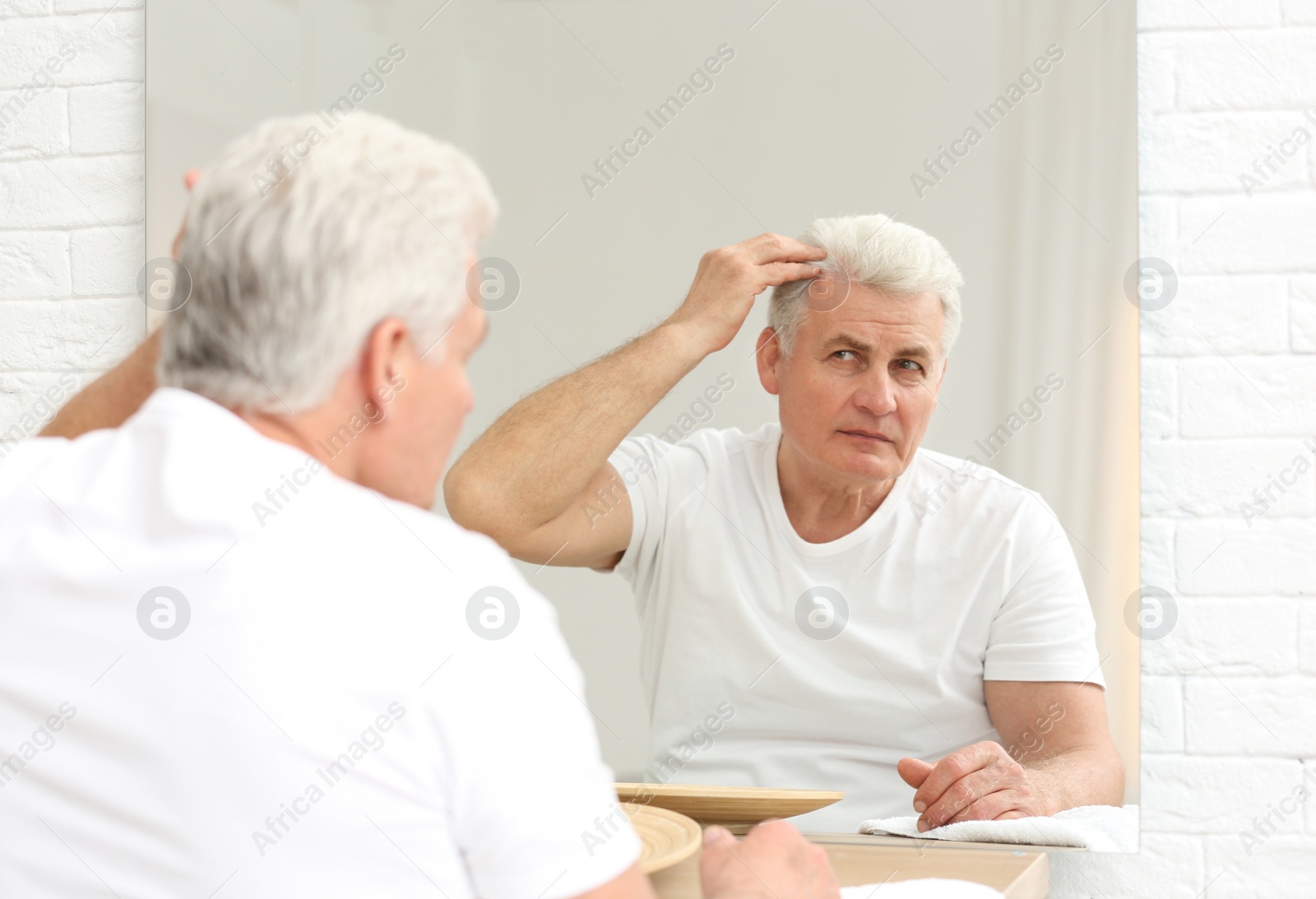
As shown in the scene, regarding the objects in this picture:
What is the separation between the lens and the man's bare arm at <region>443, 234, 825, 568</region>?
1538mm

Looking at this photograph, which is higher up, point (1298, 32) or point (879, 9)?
point (1298, 32)

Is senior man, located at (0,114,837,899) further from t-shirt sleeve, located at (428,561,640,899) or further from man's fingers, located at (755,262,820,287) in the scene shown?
man's fingers, located at (755,262,820,287)

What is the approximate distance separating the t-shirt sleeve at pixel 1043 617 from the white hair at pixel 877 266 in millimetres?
258

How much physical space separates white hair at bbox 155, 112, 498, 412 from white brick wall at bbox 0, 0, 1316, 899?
1.02 metres

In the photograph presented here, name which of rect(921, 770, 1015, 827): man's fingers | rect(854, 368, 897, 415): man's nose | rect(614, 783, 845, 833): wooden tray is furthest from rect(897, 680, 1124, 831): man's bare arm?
rect(854, 368, 897, 415): man's nose

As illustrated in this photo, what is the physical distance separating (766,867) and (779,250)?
87cm

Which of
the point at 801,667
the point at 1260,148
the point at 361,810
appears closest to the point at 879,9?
the point at 1260,148

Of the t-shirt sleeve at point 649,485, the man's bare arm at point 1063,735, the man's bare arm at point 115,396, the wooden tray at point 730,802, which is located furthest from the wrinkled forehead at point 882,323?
the man's bare arm at point 115,396

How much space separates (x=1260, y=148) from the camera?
145 cm

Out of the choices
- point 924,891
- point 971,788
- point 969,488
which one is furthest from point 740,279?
point 924,891

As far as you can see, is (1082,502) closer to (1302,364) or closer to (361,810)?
(1302,364)

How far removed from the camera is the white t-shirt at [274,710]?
67cm

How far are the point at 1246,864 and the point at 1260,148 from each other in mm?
868

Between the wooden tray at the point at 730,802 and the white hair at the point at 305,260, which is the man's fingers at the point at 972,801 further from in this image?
the white hair at the point at 305,260
